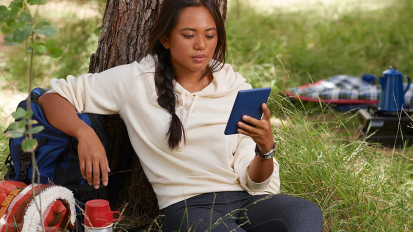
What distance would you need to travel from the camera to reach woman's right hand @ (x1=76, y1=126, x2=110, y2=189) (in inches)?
86.1

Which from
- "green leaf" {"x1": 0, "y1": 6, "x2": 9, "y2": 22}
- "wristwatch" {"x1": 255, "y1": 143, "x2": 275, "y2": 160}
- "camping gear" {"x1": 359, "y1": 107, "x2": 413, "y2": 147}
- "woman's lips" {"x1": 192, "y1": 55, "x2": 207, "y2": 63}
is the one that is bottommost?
"camping gear" {"x1": 359, "y1": 107, "x2": 413, "y2": 147}

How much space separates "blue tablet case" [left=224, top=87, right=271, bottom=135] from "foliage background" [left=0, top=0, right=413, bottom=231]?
72 cm

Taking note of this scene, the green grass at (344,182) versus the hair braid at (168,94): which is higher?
the hair braid at (168,94)

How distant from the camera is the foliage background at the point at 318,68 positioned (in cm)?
275

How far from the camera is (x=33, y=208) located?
2090 mm

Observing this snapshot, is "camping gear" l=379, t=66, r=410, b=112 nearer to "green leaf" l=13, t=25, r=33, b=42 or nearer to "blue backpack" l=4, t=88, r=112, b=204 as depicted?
"blue backpack" l=4, t=88, r=112, b=204

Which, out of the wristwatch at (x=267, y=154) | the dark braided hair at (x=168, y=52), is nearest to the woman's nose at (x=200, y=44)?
the dark braided hair at (x=168, y=52)

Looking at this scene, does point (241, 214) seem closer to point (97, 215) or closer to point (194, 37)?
point (97, 215)

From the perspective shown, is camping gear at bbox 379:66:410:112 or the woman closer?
the woman

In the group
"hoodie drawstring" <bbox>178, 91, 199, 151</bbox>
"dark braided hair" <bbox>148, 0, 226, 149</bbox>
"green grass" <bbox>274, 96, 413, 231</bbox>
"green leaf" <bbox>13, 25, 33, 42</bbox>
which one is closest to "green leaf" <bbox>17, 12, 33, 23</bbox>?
"green leaf" <bbox>13, 25, 33, 42</bbox>

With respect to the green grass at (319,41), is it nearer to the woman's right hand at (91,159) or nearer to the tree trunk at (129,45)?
the tree trunk at (129,45)

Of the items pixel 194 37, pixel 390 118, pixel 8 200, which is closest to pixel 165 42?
pixel 194 37

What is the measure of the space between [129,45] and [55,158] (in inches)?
29.7

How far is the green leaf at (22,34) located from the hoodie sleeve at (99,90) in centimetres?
69
